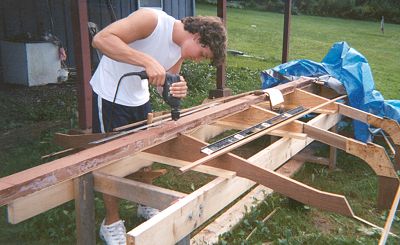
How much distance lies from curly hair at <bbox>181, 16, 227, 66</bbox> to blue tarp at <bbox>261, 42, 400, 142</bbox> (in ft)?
10.2

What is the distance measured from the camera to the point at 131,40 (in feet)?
9.02

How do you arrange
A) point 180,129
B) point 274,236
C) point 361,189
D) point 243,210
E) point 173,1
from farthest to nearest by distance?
point 173,1
point 361,189
point 243,210
point 274,236
point 180,129

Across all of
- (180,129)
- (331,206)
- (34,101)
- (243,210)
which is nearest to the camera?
(331,206)

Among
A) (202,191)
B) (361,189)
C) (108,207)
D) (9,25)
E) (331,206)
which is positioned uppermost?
(9,25)

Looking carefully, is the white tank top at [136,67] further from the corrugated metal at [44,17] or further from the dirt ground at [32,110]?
the corrugated metal at [44,17]

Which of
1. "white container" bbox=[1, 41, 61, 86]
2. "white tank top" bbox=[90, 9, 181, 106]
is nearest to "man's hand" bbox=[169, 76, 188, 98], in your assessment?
"white tank top" bbox=[90, 9, 181, 106]

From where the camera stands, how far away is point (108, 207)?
9.82 ft

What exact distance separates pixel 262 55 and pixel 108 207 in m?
13.9

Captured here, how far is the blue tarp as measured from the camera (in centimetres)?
536

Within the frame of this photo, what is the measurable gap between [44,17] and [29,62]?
173cm

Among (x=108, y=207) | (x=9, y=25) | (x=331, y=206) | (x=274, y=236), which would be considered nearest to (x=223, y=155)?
(x=331, y=206)

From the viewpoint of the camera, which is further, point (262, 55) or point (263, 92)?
point (262, 55)

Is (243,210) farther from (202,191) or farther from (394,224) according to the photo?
(202,191)

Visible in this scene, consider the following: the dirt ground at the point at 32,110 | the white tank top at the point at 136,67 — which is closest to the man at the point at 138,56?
the white tank top at the point at 136,67
